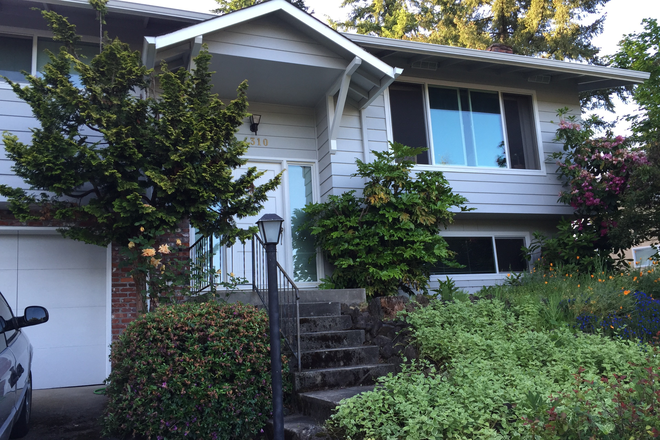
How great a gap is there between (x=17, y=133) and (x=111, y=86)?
1.97 metres

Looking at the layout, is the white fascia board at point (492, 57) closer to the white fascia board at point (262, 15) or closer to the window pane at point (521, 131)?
the white fascia board at point (262, 15)

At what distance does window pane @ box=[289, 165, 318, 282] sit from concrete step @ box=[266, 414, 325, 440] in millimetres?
3466

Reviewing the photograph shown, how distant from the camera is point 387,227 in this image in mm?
7316

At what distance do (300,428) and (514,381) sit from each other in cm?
178

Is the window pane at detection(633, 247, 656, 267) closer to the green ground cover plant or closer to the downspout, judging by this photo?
the green ground cover plant

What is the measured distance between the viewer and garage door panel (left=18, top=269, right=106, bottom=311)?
6.71m

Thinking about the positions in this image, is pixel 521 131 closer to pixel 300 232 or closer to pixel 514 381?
pixel 300 232

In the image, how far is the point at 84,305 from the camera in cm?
688

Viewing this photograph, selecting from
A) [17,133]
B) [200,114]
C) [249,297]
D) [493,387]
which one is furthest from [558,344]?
[17,133]

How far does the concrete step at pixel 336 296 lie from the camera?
22.0ft

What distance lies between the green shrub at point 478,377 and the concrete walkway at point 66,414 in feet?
7.94

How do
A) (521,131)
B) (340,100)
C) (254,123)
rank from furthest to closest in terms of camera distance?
1. (521,131)
2. (254,123)
3. (340,100)

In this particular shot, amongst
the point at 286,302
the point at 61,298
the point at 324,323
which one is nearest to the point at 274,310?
the point at 286,302

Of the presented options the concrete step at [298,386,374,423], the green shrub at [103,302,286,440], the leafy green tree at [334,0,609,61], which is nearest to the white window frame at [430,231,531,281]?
the concrete step at [298,386,374,423]
